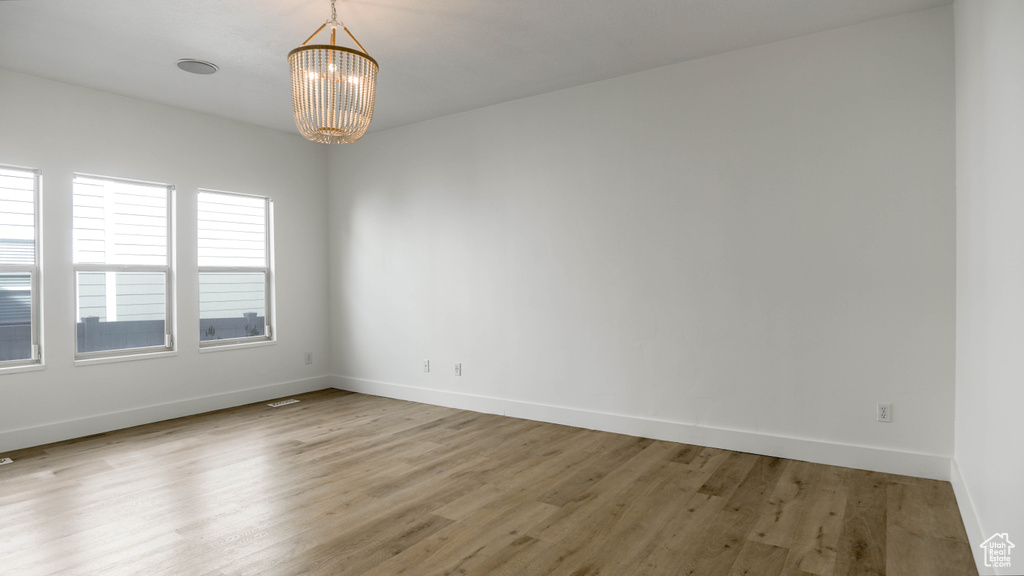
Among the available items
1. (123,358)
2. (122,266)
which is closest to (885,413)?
(123,358)

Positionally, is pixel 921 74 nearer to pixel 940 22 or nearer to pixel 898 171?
pixel 940 22

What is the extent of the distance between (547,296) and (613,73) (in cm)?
183

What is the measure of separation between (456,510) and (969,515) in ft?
7.84

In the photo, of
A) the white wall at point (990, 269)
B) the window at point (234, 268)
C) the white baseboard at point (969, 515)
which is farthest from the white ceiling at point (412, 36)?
the white baseboard at point (969, 515)

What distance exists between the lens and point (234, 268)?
5500 mm

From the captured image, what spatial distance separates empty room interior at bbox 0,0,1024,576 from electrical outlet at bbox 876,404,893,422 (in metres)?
0.01

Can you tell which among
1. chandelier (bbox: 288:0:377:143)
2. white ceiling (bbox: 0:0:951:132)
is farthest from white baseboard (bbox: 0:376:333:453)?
chandelier (bbox: 288:0:377:143)

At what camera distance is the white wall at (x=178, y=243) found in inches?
165

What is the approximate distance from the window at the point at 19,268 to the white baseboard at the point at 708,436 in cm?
302

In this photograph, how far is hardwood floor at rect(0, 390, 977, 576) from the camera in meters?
2.35

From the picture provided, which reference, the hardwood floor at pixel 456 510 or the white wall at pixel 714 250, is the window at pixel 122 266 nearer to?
the hardwood floor at pixel 456 510

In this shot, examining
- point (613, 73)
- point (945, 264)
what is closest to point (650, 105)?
point (613, 73)

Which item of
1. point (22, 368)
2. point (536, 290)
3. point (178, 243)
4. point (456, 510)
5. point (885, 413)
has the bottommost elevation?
point (456, 510)

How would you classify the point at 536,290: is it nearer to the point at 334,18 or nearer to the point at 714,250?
the point at 714,250
